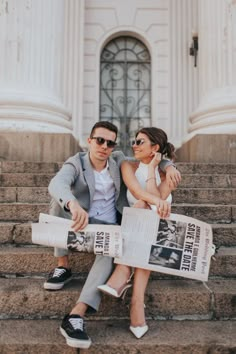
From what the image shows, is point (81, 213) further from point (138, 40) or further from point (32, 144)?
point (138, 40)

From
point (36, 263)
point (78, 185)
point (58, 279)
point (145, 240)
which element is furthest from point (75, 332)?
point (78, 185)

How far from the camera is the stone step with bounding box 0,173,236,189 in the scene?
13.1 feet

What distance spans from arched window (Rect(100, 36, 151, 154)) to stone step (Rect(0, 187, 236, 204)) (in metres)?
4.46

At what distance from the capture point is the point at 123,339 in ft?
6.59

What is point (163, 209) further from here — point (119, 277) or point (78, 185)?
point (78, 185)

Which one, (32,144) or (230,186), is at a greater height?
(32,144)

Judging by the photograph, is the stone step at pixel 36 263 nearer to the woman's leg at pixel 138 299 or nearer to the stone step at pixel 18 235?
the stone step at pixel 18 235

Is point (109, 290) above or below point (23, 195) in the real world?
below

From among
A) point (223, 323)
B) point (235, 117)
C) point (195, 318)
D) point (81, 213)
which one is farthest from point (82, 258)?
point (235, 117)

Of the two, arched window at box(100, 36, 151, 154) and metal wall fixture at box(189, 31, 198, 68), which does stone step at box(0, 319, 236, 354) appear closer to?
arched window at box(100, 36, 151, 154)

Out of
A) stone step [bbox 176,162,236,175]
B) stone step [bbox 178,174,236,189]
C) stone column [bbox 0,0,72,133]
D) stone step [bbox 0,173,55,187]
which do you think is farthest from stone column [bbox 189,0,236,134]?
stone step [bbox 0,173,55,187]

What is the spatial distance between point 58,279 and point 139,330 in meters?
0.64

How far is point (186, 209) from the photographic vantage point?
11.3 feet

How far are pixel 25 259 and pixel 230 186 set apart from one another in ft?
8.14
